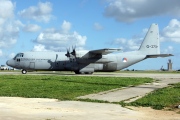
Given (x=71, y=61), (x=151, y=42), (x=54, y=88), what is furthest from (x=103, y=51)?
(x=54, y=88)

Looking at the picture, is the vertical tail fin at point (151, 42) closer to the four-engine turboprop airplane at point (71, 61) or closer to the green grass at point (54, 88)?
the four-engine turboprop airplane at point (71, 61)

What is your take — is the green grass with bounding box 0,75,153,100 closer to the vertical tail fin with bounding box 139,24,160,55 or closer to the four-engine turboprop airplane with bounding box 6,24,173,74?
the four-engine turboprop airplane with bounding box 6,24,173,74

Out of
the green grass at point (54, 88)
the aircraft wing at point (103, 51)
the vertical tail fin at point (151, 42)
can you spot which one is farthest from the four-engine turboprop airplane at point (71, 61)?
the green grass at point (54, 88)

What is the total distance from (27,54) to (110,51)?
40.7ft

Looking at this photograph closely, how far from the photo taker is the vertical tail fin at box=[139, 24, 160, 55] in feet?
159

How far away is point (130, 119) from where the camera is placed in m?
8.43

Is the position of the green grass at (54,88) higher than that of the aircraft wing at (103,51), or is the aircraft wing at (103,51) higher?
the aircraft wing at (103,51)

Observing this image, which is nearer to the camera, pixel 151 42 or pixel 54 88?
pixel 54 88

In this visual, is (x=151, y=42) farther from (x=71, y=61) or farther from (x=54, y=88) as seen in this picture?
(x=54, y=88)

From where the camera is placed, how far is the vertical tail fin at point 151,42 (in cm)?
4838

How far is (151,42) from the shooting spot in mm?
48594

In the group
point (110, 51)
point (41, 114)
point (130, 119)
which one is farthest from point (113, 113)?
point (110, 51)

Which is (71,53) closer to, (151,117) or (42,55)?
(42,55)

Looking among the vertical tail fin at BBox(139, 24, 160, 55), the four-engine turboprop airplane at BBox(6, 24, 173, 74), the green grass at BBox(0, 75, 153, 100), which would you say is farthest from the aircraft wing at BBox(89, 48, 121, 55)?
the green grass at BBox(0, 75, 153, 100)
